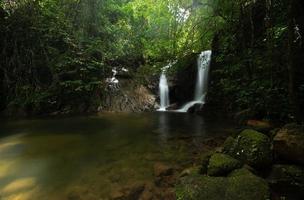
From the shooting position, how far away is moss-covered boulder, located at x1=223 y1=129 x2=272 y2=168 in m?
4.27

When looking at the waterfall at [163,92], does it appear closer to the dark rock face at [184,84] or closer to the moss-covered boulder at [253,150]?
the dark rock face at [184,84]

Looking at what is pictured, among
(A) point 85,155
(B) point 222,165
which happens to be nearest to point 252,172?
→ (B) point 222,165

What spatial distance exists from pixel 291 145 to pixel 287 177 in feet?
1.60

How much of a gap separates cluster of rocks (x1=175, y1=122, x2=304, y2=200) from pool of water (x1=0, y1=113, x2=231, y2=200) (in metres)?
1.09

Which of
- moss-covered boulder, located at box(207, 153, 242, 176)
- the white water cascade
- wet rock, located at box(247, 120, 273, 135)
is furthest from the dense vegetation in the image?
moss-covered boulder, located at box(207, 153, 242, 176)

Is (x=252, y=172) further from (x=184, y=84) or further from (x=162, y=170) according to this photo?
(x=184, y=84)

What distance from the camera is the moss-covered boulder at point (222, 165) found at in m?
3.96

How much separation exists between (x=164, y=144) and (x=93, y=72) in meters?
9.13

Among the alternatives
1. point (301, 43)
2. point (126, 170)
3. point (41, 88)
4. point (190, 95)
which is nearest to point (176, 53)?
point (190, 95)

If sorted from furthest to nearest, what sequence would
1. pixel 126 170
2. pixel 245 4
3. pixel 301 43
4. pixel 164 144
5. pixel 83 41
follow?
pixel 83 41 → pixel 245 4 → pixel 164 144 → pixel 301 43 → pixel 126 170

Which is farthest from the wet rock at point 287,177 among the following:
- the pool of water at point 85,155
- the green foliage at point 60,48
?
the green foliage at point 60,48

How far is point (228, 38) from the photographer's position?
10180 mm

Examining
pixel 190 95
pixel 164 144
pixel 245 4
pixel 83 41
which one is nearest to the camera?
pixel 164 144

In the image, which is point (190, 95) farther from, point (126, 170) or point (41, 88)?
point (126, 170)
